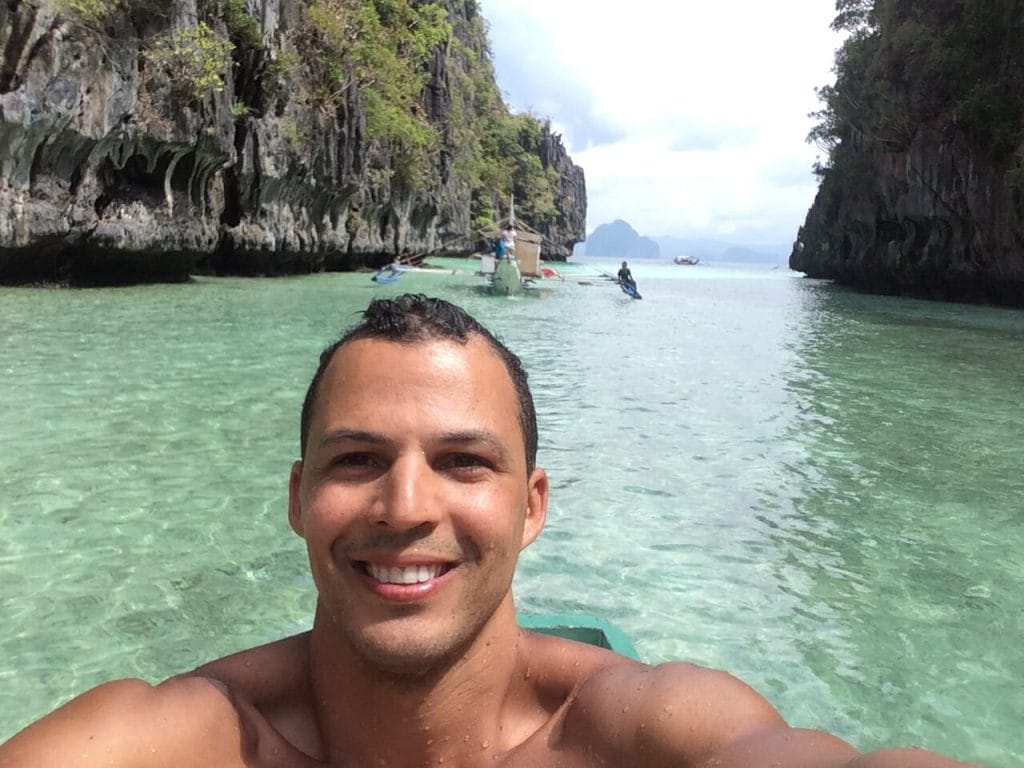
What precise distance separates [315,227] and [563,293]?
8319 mm

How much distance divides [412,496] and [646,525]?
361cm

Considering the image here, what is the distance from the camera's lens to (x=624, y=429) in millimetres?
6965

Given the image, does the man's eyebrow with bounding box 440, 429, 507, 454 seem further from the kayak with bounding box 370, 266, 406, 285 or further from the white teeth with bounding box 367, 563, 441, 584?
the kayak with bounding box 370, 266, 406, 285

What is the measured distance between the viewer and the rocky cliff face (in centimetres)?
1346

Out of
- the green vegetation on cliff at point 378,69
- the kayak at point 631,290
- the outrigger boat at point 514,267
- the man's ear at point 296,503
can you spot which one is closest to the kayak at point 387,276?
the outrigger boat at point 514,267

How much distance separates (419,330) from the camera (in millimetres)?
1425

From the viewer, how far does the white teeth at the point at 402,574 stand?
1.26 m

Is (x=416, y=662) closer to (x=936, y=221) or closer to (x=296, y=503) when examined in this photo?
(x=296, y=503)

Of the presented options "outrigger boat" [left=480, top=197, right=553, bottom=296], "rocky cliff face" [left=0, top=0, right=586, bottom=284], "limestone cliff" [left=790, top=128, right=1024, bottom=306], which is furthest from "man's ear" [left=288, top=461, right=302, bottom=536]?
"limestone cliff" [left=790, top=128, right=1024, bottom=306]

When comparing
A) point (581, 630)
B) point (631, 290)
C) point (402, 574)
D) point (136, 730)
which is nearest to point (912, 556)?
point (581, 630)

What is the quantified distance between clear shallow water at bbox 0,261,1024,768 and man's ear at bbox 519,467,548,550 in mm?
1801

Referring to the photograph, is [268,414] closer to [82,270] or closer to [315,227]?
[82,270]

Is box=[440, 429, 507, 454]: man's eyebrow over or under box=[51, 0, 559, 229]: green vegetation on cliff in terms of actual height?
under

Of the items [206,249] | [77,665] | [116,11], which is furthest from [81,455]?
[206,249]
